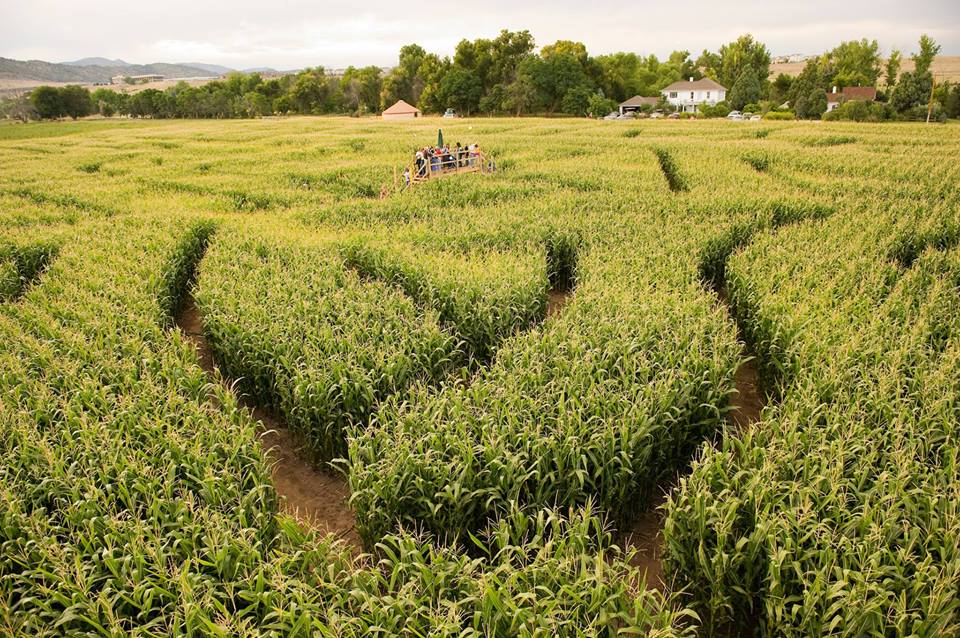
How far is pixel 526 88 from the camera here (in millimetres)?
77688

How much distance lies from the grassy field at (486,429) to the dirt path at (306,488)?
6cm

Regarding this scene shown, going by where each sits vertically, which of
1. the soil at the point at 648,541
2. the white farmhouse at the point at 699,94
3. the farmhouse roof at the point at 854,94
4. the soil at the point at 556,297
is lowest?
the soil at the point at 648,541

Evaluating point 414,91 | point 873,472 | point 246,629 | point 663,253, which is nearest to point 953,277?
point 663,253

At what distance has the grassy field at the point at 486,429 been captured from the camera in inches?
172

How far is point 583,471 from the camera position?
573 centimetres

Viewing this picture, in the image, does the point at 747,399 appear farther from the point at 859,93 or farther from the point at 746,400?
the point at 859,93

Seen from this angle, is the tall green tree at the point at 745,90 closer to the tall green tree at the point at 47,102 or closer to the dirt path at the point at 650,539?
the dirt path at the point at 650,539

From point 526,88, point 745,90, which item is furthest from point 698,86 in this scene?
point 526,88

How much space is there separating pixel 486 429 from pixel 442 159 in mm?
21326

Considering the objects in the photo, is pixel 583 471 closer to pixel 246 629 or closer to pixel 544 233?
pixel 246 629

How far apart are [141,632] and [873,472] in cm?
684

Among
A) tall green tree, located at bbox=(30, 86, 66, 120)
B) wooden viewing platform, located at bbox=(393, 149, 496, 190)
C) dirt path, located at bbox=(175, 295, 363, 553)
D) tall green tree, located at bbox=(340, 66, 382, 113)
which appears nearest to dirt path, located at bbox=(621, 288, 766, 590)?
dirt path, located at bbox=(175, 295, 363, 553)

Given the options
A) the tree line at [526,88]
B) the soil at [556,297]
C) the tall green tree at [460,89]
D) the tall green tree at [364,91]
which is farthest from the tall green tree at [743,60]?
the soil at [556,297]

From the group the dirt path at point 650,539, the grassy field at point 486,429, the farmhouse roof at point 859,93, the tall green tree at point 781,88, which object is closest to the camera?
the grassy field at point 486,429
